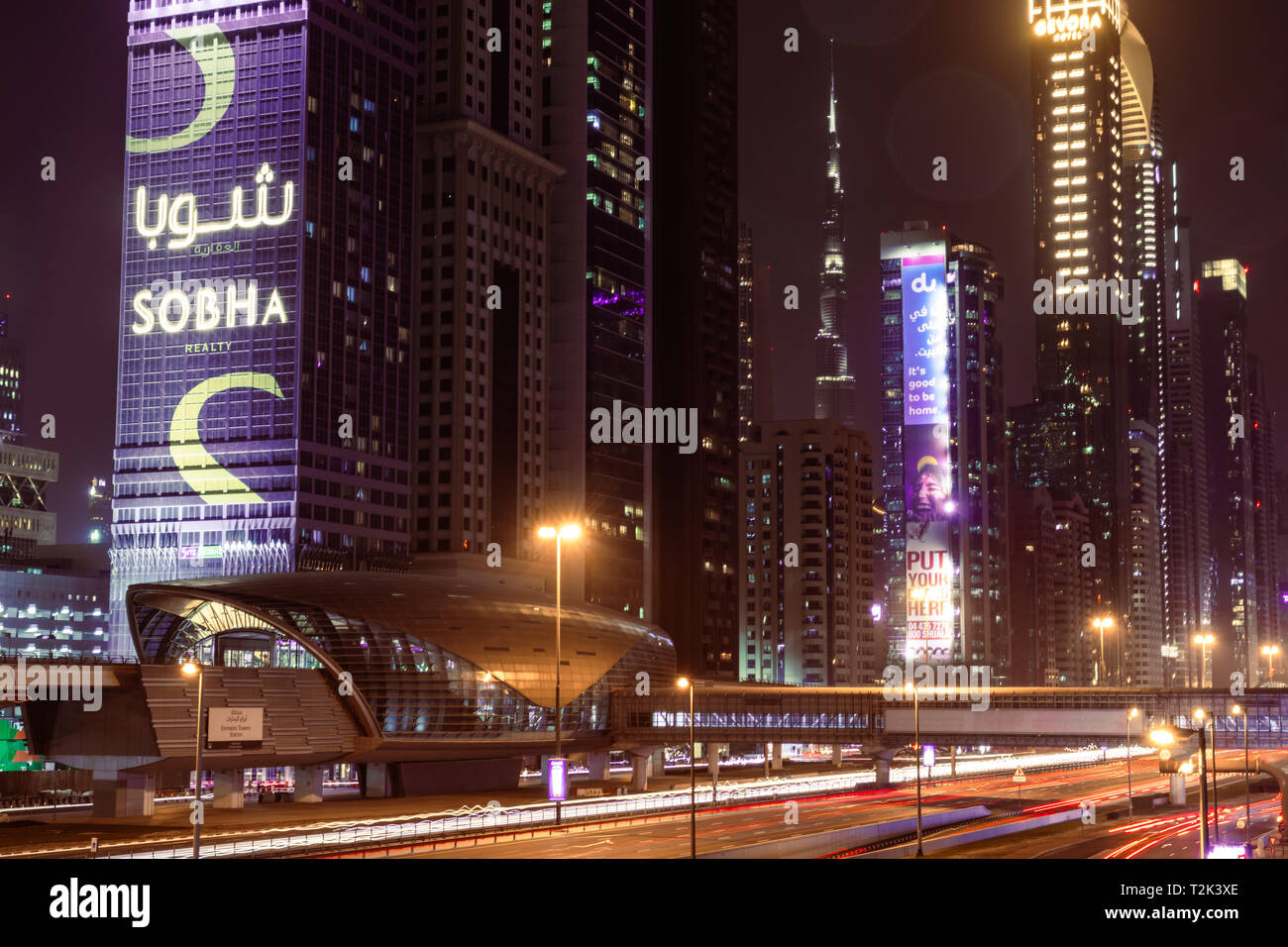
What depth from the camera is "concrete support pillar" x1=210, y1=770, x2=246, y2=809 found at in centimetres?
10950

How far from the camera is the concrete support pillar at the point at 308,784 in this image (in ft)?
395

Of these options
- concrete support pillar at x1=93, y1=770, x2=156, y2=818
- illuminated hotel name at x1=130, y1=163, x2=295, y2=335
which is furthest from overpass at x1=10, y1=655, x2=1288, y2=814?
illuminated hotel name at x1=130, y1=163, x2=295, y2=335

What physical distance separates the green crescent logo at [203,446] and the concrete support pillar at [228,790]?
79.8 meters

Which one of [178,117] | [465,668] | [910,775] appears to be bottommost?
[910,775]

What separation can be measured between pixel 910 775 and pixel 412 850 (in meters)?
92.5

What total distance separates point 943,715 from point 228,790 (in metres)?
58.2

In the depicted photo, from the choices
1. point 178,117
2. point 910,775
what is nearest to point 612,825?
point 910,775

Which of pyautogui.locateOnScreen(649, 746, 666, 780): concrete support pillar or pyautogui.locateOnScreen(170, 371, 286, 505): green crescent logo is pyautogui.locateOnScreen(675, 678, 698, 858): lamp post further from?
pyautogui.locateOnScreen(170, 371, 286, 505): green crescent logo

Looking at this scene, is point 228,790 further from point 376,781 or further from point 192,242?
point 192,242

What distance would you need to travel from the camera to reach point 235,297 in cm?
18975

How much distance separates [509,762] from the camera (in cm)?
14362

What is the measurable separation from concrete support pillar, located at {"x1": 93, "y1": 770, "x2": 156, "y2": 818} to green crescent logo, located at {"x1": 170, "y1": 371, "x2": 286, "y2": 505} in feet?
279

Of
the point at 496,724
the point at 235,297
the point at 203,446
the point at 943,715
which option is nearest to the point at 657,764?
the point at 496,724
